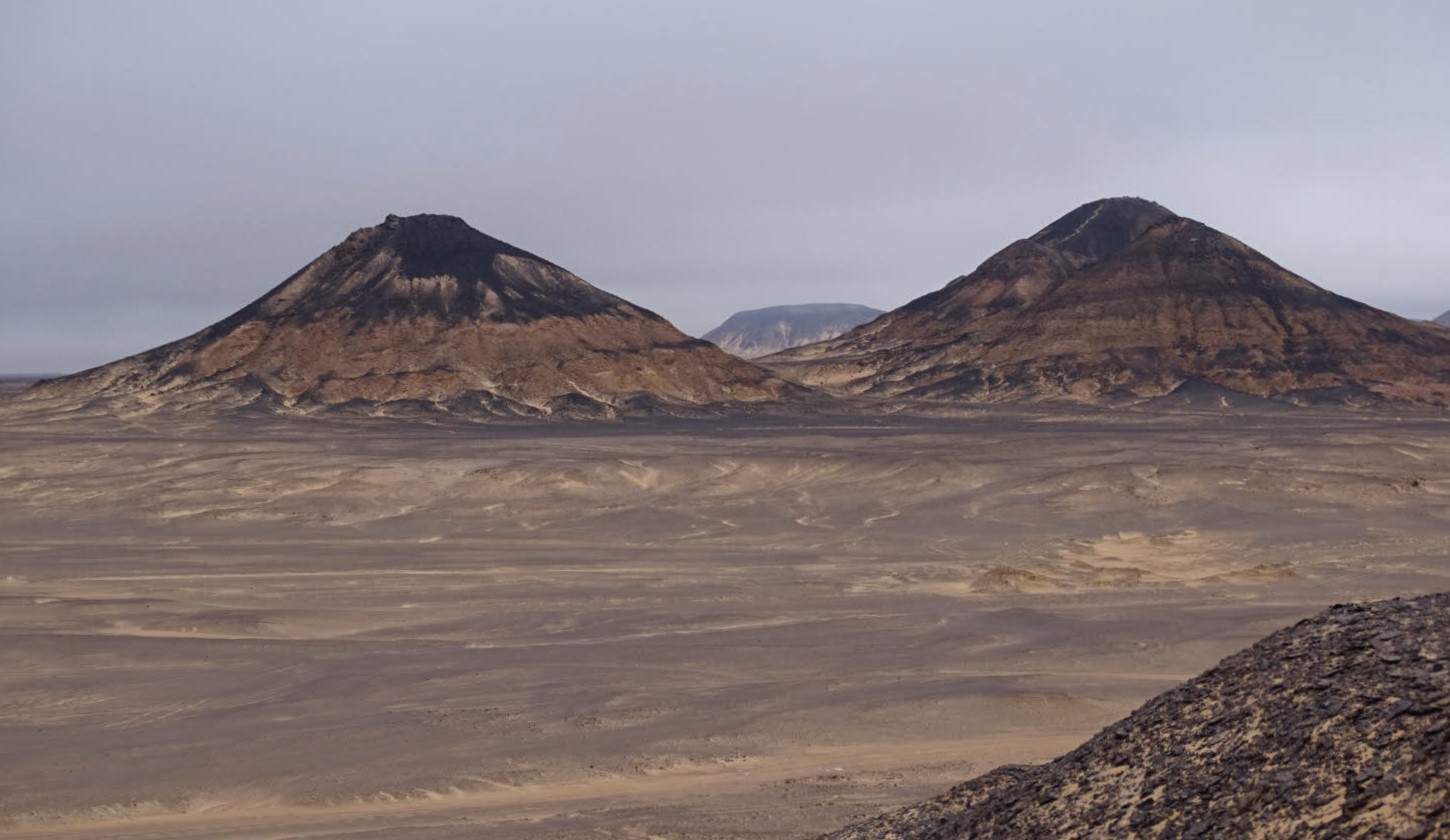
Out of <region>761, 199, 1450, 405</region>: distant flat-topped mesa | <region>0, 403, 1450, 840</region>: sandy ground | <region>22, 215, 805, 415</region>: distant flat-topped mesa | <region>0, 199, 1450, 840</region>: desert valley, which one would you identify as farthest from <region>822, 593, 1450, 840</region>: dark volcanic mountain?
<region>761, 199, 1450, 405</region>: distant flat-topped mesa

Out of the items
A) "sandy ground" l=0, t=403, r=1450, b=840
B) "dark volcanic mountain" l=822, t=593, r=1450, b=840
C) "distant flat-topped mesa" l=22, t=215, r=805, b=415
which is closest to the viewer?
"dark volcanic mountain" l=822, t=593, r=1450, b=840

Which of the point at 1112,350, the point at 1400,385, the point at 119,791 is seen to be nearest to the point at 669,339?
the point at 1112,350

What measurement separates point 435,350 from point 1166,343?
43785mm

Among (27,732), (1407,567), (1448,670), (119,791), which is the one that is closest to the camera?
(1448,670)

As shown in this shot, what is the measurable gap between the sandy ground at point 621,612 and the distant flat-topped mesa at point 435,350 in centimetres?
2369

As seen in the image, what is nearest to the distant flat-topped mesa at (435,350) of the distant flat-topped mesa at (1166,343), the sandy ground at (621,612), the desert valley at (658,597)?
the desert valley at (658,597)

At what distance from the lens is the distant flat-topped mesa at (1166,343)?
83.8 metres

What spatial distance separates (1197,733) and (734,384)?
246 feet

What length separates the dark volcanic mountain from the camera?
5609 millimetres

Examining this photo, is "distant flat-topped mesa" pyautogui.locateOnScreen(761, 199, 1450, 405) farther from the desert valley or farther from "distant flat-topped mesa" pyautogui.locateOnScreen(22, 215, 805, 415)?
"distant flat-topped mesa" pyautogui.locateOnScreen(22, 215, 805, 415)

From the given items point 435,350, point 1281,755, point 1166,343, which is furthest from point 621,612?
point 1166,343

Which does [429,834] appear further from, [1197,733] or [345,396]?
[345,396]

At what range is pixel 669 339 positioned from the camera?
85.9 metres

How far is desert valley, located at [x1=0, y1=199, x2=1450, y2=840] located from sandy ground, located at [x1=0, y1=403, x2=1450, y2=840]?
0.30ft
